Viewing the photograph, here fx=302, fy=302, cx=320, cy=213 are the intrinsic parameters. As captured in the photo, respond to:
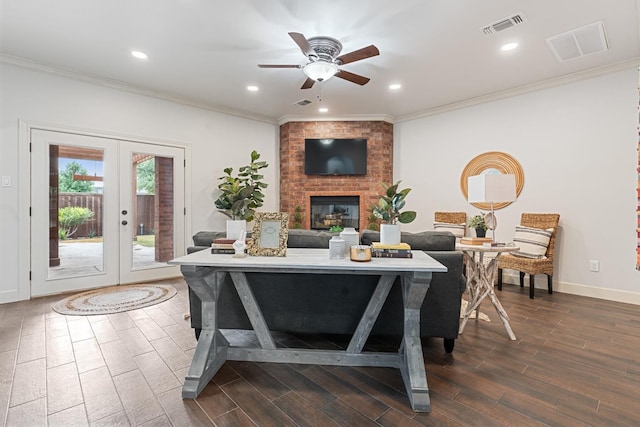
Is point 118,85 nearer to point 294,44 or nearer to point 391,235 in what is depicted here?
point 294,44

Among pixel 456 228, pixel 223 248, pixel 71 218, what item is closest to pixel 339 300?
pixel 223 248

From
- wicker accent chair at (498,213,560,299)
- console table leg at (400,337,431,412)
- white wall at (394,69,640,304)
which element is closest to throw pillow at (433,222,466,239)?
white wall at (394,69,640,304)

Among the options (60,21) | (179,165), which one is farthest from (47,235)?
(60,21)

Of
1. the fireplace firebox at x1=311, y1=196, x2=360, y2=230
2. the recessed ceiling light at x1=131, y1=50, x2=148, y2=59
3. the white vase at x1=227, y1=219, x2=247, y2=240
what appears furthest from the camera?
the fireplace firebox at x1=311, y1=196, x2=360, y2=230

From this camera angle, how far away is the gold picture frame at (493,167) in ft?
13.7

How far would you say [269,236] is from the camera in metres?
1.87

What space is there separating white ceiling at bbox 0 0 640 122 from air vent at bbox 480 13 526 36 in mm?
54

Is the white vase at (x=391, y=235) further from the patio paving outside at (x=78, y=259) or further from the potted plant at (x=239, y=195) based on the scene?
the patio paving outside at (x=78, y=259)

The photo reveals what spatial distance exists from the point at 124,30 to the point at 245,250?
2518 mm

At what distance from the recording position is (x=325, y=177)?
538cm

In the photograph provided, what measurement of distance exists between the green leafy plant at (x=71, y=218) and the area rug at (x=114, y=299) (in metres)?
0.79

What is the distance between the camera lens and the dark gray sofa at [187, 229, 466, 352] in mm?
2053

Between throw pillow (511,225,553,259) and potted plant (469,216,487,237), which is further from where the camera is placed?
throw pillow (511,225,553,259)

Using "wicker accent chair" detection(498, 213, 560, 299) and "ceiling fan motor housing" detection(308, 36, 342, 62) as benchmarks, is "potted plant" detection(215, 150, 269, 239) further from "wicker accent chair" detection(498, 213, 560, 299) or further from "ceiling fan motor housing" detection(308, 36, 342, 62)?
"wicker accent chair" detection(498, 213, 560, 299)
